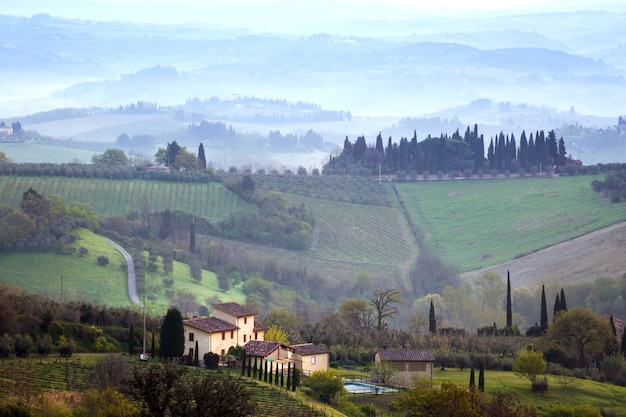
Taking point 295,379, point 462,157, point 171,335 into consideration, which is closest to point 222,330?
point 171,335

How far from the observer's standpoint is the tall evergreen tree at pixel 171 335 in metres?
60.0

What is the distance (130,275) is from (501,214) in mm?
46765

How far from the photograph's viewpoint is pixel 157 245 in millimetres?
110062

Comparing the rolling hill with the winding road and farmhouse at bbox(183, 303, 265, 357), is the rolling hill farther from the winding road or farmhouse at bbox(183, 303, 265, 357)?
farmhouse at bbox(183, 303, 265, 357)

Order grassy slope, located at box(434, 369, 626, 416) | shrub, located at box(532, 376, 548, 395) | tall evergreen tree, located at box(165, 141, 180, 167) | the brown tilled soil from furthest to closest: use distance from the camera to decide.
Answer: tall evergreen tree, located at box(165, 141, 180, 167) < the brown tilled soil < shrub, located at box(532, 376, 548, 395) < grassy slope, located at box(434, 369, 626, 416)

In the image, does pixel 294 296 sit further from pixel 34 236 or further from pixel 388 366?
pixel 388 366

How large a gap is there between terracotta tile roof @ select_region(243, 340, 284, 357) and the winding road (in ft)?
88.4

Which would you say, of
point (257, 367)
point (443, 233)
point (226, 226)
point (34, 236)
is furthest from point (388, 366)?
point (443, 233)

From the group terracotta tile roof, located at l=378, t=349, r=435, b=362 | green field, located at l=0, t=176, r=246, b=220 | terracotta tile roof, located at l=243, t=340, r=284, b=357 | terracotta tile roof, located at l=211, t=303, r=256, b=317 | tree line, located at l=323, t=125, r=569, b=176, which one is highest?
tree line, located at l=323, t=125, r=569, b=176

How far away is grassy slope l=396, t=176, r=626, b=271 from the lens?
402 ft

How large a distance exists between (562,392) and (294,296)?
45387mm

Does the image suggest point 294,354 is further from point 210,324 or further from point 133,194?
point 133,194

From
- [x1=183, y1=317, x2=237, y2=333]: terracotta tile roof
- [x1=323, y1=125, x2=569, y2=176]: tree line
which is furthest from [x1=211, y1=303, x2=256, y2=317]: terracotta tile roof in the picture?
A: [x1=323, y1=125, x2=569, y2=176]: tree line

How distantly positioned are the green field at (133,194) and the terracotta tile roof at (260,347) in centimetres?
5516
